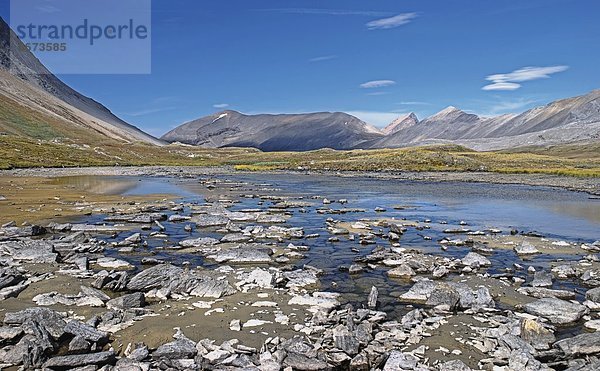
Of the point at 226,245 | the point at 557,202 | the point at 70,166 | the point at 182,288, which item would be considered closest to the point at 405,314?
the point at 182,288

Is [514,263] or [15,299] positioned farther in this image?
[514,263]

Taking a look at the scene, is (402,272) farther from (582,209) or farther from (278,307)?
(582,209)

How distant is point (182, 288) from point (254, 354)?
566cm

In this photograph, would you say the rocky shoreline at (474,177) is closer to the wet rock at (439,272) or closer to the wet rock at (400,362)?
the wet rock at (439,272)

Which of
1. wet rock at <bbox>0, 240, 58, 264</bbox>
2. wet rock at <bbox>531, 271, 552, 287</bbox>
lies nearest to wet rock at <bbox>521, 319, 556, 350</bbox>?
wet rock at <bbox>531, 271, 552, 287</bbox>

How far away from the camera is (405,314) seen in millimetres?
Result: 14094

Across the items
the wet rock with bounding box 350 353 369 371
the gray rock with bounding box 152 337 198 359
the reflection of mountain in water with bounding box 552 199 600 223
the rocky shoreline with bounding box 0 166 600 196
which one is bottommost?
the wet rock with bounding box 350 353 369 371

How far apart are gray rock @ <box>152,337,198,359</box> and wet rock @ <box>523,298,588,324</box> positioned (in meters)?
10.5

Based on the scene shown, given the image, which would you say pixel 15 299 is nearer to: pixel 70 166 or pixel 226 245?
pixel 226 245

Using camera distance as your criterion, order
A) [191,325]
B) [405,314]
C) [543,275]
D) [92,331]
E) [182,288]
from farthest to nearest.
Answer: [543,275] → [182,288] → [405,314] → [191,325] → [92,331]

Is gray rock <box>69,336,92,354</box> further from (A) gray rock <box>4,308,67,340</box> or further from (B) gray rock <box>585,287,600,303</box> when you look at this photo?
(B) gray rock <box>585,287,600,303</box>

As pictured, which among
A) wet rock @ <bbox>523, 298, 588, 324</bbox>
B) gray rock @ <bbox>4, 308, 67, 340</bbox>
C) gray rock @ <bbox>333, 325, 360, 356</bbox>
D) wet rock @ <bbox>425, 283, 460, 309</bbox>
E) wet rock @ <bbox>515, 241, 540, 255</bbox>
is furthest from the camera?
wet rock @ <bbox>515, 241, 540, 255</bbox>

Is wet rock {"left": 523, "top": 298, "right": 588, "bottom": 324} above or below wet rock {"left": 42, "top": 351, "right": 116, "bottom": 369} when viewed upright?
above

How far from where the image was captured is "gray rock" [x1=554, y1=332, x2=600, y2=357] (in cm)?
1113
